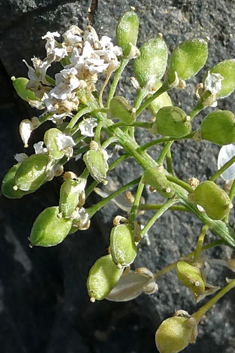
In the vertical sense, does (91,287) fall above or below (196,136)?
below

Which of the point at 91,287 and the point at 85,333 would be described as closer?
the point at 91,287

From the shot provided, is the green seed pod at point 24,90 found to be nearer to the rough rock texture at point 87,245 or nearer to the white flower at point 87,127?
the white flower at point 87,127

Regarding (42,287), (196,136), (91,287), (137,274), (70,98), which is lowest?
(42,287)

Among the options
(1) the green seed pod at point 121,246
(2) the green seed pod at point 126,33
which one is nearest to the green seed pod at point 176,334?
(1) the green seed pod at point 121,246

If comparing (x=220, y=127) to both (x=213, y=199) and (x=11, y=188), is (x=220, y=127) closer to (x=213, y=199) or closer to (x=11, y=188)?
(x=213, y=199)

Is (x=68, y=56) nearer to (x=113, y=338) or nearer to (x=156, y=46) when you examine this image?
(x=156, y=46)

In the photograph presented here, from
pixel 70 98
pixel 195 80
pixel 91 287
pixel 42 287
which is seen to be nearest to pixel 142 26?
pixel 195 80

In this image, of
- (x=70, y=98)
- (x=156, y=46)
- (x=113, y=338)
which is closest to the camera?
(x=70, y=98)

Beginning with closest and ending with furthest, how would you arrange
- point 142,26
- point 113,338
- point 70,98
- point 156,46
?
1. point 70,98
2. point 156,46
3. point 142,26
4. point 113,338
